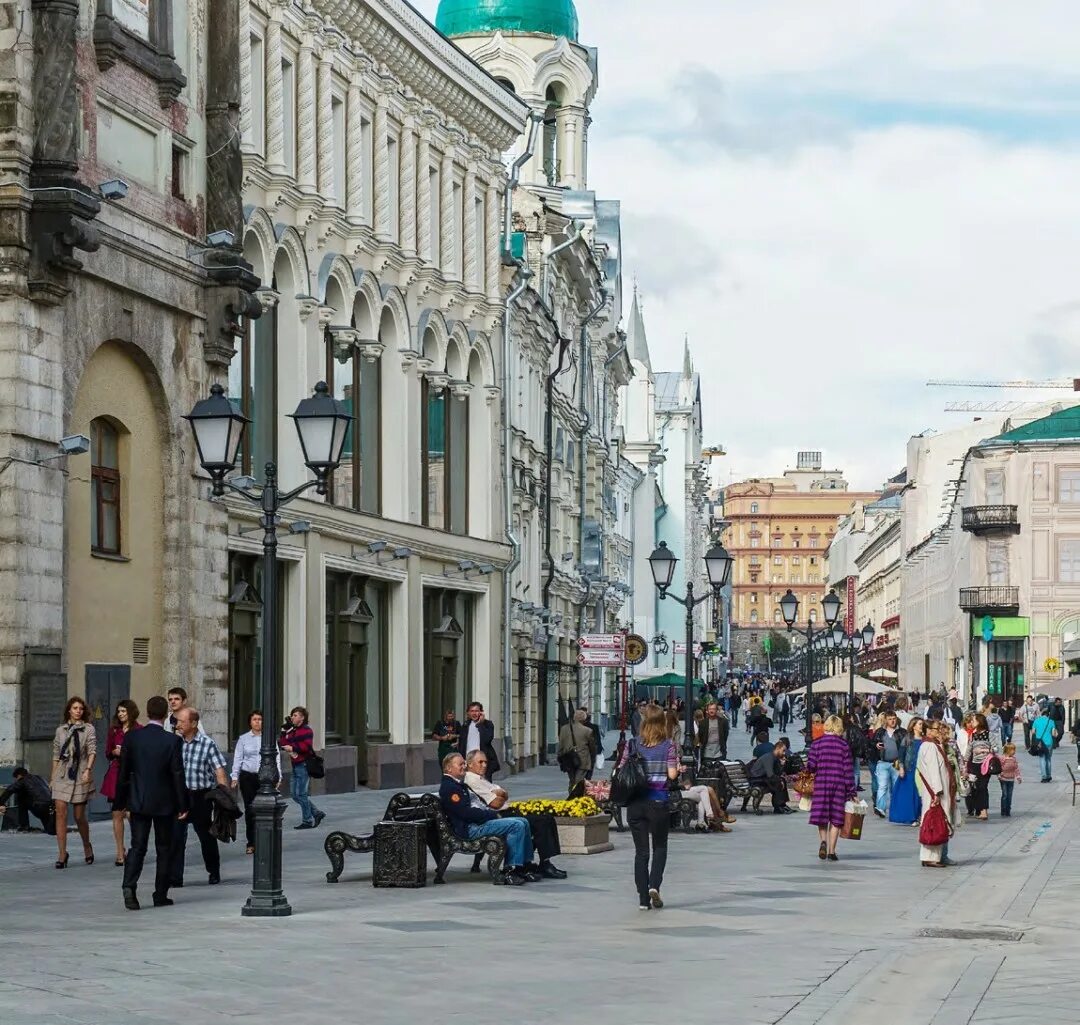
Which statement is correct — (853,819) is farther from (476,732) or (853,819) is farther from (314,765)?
(476,732)

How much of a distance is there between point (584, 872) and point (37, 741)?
6.91 m

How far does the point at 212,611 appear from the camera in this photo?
99.6 ft

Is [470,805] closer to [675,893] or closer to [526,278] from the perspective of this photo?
[675,893]

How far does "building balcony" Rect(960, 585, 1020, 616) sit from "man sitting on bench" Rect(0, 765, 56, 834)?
72.2 m

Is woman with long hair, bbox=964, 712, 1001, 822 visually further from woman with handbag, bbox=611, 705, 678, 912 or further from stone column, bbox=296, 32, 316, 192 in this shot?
woman with handbag, bbox=611, 705, 678, 912

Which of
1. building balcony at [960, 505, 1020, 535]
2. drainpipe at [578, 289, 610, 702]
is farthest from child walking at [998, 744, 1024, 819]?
building balcony at [960, 505, 1020, 535]

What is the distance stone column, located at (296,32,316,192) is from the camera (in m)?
35.0

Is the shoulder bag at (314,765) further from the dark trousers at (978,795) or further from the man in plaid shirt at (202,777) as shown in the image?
the dark trousers at (978,795)

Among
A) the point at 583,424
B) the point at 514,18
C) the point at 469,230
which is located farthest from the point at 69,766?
the point at 583,424

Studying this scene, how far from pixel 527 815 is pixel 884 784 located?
13237 mm

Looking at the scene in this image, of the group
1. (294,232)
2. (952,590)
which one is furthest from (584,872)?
(952,590)

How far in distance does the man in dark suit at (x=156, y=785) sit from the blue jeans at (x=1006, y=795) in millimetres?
18154

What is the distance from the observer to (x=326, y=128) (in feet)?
118

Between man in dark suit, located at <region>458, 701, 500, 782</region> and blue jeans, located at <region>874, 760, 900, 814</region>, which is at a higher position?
man in dark suit, located at <region>458, 701, 500, 782</region>
